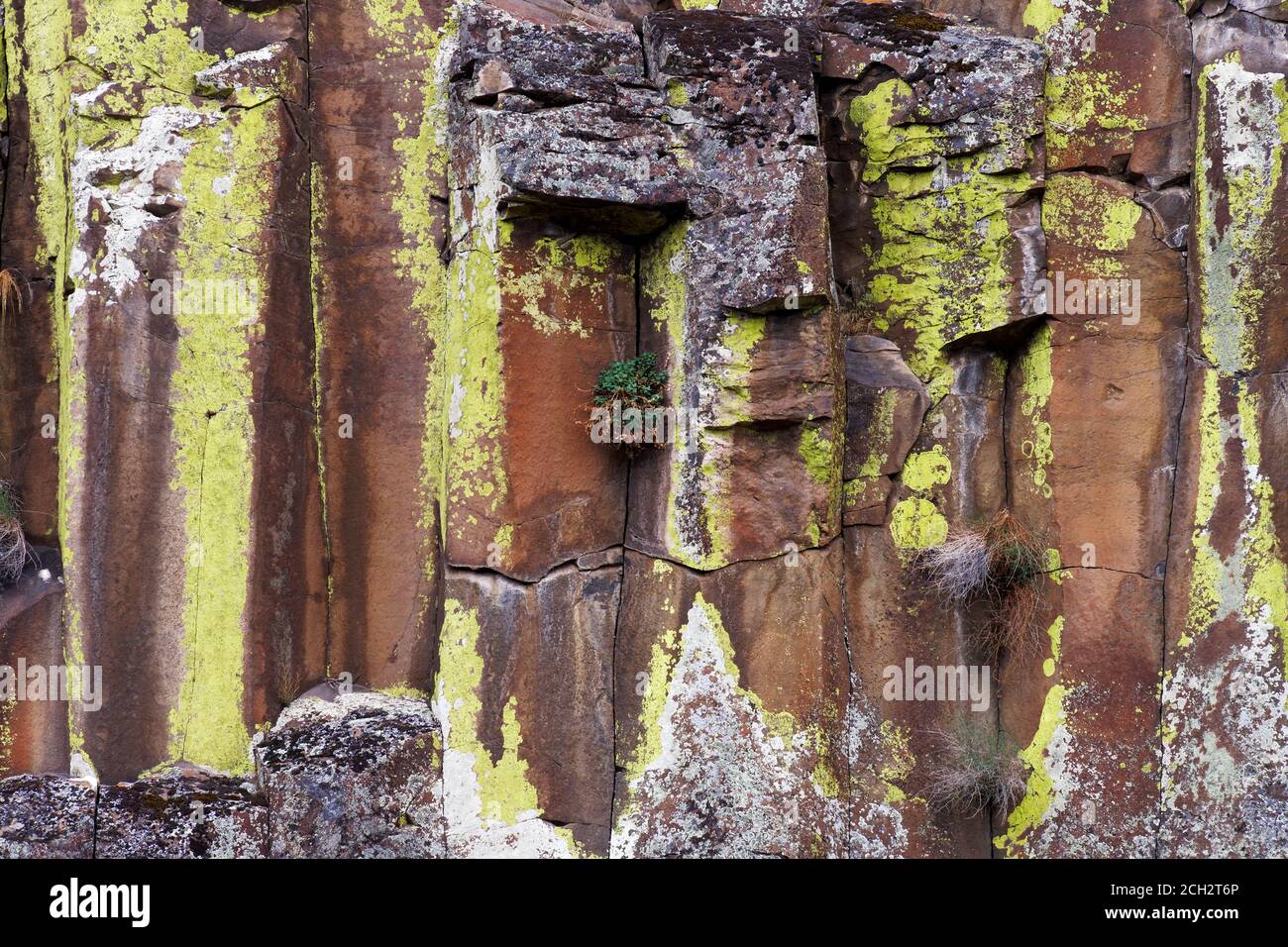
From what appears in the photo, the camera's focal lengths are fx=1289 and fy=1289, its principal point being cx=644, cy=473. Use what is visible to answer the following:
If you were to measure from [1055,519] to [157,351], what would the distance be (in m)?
4.75

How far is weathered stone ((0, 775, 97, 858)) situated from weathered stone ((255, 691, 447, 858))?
2.73 ft

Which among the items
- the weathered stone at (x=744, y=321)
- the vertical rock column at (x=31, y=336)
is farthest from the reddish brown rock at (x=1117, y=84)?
the vertical rock column at (x=31, y=336)

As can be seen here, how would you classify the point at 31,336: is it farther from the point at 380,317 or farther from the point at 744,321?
the point at 744,321

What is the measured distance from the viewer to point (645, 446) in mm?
6742

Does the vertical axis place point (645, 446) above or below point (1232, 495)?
above

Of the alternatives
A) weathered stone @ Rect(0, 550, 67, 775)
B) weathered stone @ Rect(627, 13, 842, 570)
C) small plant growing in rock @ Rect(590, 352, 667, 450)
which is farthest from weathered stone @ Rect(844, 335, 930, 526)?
weathered stone @ Rect(0, 550, 67, 775)

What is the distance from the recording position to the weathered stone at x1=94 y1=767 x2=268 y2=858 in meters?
6.16

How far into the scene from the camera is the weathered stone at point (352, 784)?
6.25 m

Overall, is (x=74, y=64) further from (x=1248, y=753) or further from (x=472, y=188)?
(x=1248, y=753)

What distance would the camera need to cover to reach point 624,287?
6871mm

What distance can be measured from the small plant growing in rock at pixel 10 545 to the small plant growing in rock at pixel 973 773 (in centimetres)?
488

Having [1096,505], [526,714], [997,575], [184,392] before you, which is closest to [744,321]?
[997,575]

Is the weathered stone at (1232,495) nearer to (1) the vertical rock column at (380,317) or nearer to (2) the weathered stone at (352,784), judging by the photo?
(2) the weathered stone at (352,784)

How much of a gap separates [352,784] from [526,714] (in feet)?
2.99
